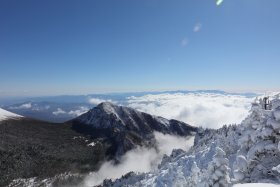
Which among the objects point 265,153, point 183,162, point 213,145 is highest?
point 265,153

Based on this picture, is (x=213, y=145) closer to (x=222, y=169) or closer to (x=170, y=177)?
(x=170, y=177)

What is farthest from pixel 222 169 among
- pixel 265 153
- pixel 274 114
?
pixel 274 114

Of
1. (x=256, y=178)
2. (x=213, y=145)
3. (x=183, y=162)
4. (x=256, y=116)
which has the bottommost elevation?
(x=183, y=162)

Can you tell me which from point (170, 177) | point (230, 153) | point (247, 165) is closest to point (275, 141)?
point (247, 165)

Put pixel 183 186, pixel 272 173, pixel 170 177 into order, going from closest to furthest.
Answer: pixel 272 173 → pixel 183 186 → pixel 170 177

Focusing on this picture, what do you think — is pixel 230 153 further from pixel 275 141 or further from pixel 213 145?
pixel 275 141

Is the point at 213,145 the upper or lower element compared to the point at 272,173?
lower

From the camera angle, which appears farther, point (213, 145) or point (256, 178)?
point (213, 145)

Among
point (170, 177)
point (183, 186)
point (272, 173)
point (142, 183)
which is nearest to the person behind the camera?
point (272, 173)

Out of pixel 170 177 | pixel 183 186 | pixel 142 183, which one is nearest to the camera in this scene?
pixel 183 186
